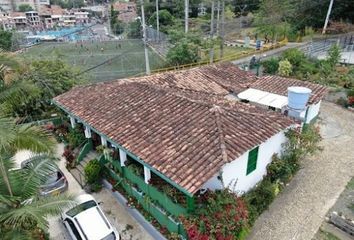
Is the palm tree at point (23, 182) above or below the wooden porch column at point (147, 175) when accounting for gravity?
above

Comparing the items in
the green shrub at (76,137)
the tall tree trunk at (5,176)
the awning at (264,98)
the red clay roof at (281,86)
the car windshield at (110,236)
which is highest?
the tall tree trunk at (5,176)

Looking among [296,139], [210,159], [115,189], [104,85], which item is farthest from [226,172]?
[104,85]

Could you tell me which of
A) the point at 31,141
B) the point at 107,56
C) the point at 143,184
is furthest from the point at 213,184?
the point at 107,56

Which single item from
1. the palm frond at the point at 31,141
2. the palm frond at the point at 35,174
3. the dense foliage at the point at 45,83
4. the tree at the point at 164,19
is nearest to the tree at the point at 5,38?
the tree at the point at 164,19

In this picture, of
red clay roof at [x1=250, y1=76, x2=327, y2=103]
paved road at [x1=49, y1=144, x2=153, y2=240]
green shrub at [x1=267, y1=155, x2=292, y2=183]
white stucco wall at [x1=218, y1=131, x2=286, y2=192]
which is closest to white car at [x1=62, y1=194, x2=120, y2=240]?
paved road at [x1=49, y1=144, x2=153, y2=240]

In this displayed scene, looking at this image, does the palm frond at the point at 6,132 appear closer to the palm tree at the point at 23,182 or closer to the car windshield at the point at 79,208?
the palm tree at the point at 23,182

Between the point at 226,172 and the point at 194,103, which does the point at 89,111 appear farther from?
the point at 226,172

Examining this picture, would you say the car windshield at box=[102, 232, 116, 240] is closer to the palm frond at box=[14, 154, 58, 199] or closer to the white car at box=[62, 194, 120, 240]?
the white car at box=[62, 194, 120, 240]
